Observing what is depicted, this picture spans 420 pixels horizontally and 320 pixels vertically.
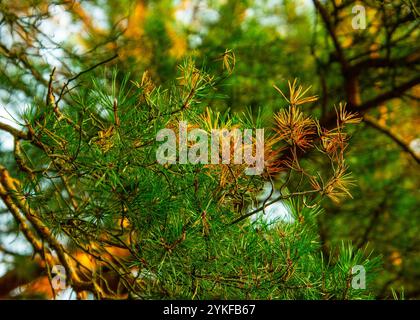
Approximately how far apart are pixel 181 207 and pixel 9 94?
3.27ft

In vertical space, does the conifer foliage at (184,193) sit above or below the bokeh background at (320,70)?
below

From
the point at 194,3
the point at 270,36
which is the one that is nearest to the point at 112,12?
the point at 194,3

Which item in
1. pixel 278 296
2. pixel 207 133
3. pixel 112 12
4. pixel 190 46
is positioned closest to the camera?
pixel 207 133

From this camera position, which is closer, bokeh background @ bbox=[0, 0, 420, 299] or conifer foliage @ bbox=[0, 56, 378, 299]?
conifer foliage @ bbox=[0, 56, 378, 299]

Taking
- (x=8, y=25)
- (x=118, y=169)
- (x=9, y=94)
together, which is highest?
(x=8, y=25)

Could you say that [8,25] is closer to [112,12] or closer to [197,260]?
[112,12]

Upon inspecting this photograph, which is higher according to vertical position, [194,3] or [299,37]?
[194,3]

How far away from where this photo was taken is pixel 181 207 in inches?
32.8

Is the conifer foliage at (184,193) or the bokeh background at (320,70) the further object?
the bokeh background at (320,70)

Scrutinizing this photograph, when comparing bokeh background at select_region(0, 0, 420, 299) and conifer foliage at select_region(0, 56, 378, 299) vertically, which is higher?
bokeh background at select_region(0, 0, 420, 299)

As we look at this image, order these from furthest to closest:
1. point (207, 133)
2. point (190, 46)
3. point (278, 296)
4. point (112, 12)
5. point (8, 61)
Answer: point (112, 12)
point (190, 46)
point (8, 61)
point (278, 296)
point (207, 133)

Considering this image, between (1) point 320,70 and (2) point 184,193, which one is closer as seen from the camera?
(2) point 184,193

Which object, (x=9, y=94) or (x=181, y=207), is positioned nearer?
(x=181, y=207)

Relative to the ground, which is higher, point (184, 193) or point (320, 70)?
point (320, 70)
